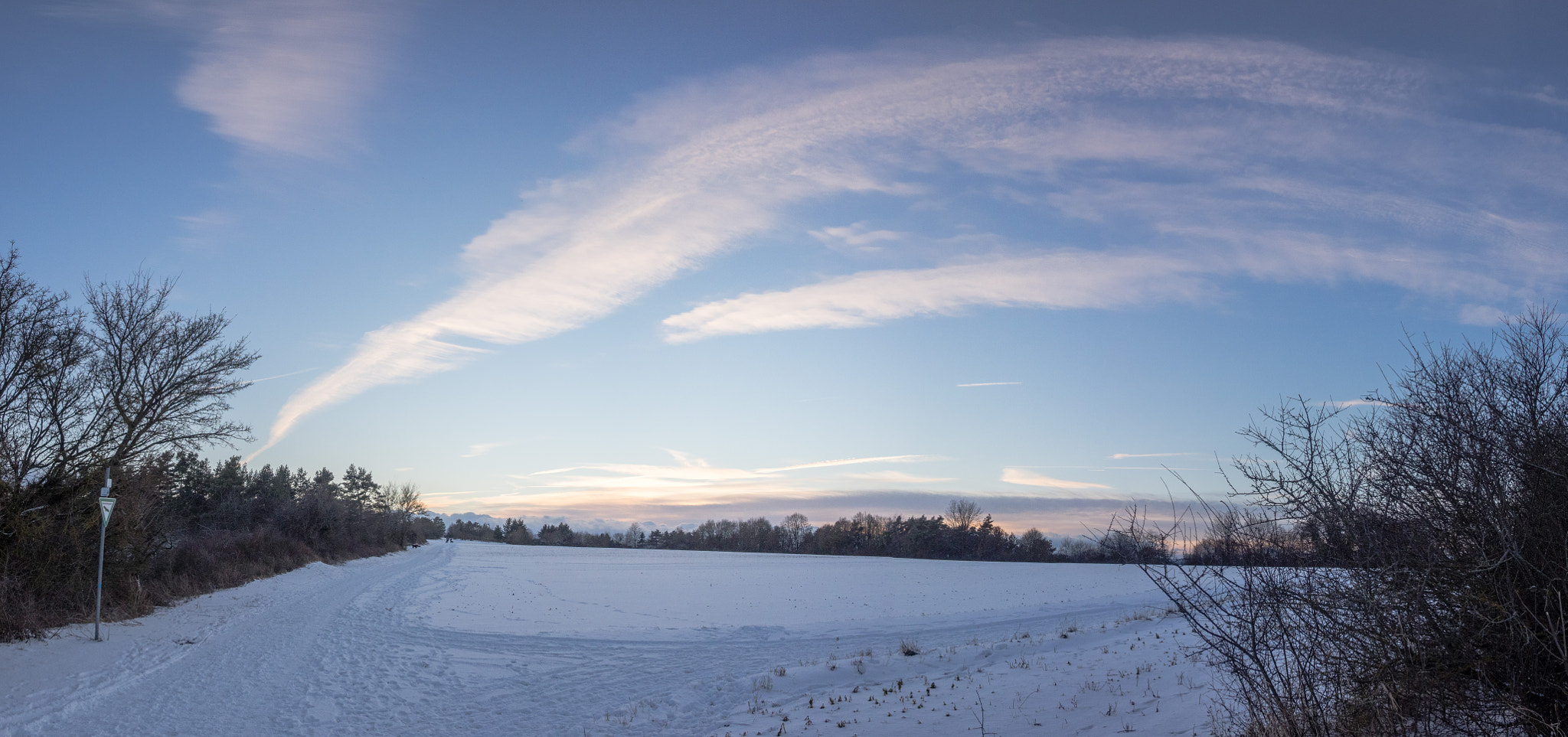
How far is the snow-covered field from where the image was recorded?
31.9 feet

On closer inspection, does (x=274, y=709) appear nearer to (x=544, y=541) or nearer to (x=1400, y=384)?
(x=1400, y=384)

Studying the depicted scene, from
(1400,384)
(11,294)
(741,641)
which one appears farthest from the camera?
Answer: (741,641)

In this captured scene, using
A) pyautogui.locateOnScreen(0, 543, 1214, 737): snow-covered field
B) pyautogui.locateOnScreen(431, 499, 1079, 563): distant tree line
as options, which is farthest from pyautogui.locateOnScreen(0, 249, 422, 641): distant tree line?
pyautogui.locateOnScreen(431, 499, 1079, 563): distant tree line

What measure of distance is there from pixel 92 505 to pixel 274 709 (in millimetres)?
11883

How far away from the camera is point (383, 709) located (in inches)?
426

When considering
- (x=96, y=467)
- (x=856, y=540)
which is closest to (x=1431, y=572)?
(x=96, y=467)

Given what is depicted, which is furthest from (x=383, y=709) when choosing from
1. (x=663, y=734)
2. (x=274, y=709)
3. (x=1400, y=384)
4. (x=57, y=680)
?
(x=1400, y=384)

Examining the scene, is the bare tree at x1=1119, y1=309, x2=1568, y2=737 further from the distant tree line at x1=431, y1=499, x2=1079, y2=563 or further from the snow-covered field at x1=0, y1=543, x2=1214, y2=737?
the distant tree line at x1=431, y1=499, x2=1079, y2=563

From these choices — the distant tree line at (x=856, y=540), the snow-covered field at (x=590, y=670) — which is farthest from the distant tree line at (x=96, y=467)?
the distant tree line at (x=856, y=540)

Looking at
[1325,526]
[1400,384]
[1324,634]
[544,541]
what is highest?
[1400,384]

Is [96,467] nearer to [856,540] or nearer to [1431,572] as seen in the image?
[1431,572]

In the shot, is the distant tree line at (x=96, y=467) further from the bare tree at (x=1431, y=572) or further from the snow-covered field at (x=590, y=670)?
the bare tree at (x=1431, y=572)

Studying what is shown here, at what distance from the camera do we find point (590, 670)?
588 inches

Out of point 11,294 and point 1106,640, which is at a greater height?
point 11,294
